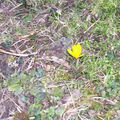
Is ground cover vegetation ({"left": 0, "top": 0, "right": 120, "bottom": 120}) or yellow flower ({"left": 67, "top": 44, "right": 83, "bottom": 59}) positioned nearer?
ground cover vegetation ({"left": 0, "top": 0, "right": 120, "bottom": 120})

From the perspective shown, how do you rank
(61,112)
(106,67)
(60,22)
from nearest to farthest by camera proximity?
(61,112) < (106,67) < (60,22)

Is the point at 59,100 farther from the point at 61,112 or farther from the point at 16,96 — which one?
the point at 16,96

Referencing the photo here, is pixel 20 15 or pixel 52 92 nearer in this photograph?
pixel 52 92

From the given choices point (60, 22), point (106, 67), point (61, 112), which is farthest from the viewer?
point (60, 22)

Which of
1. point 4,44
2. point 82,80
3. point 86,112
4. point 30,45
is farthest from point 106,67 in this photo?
point 4,44

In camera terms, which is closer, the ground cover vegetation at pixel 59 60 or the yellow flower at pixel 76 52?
the ground cover vegetation at pixel 59 60

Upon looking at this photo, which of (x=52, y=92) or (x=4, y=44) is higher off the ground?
(x=4, y=44)

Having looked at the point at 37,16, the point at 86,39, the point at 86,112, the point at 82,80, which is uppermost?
the point at 37,16
